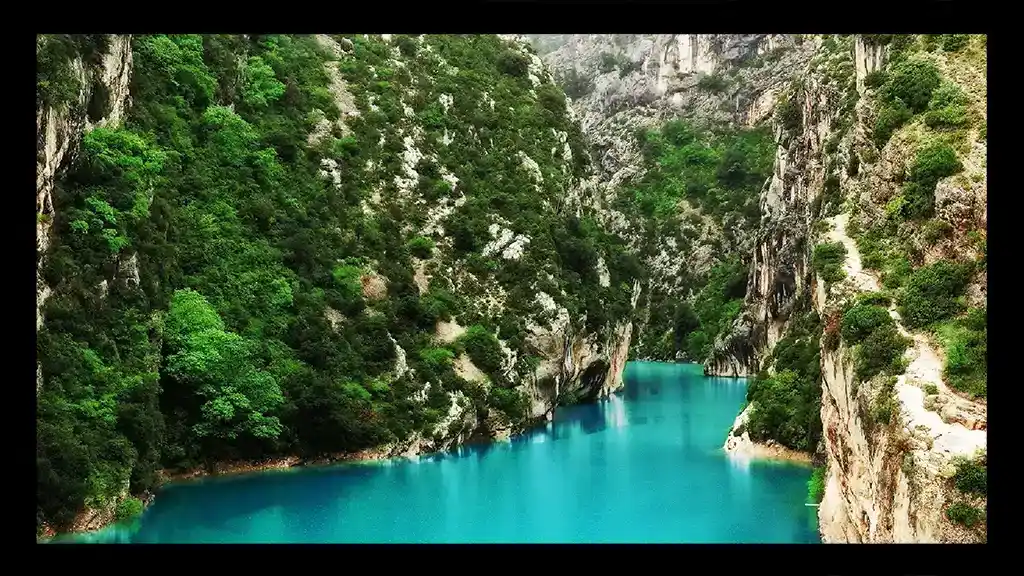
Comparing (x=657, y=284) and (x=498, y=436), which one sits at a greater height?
(x=657, y=284)

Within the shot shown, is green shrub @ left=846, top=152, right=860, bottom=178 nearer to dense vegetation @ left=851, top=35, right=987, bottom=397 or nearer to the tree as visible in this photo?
dense vegetation @ left=851, top=35, right=987, bottom=397

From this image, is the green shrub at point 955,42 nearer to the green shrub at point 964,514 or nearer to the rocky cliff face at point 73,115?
the green shrub at point 964,514

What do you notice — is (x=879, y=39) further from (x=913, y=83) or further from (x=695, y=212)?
(x=695, y=212)

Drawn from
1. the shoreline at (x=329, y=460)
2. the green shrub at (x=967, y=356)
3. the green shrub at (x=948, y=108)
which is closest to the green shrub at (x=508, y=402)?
the shoreline at (x=329, y=460)

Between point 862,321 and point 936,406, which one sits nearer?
point 936,406

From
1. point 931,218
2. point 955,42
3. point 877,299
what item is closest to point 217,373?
point 877,299
